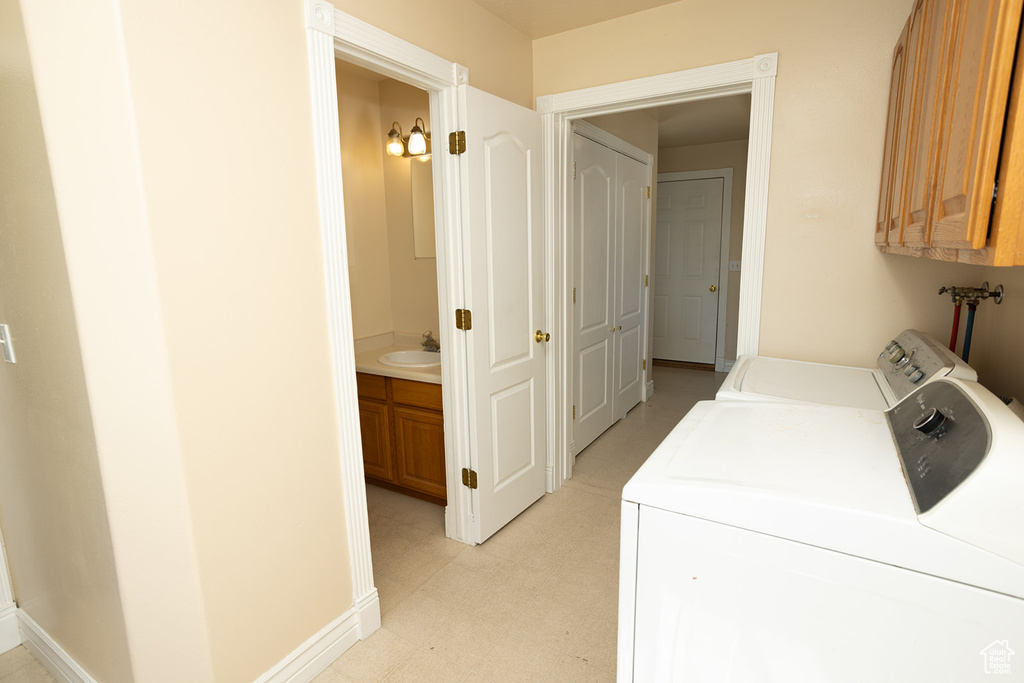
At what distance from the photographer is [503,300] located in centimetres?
245

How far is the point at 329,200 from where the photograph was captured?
5.48 ft

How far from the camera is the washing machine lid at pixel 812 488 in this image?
852 millimetres

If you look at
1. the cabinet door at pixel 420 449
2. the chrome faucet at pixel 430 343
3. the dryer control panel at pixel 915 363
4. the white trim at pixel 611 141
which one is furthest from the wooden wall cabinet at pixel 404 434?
the dryer control panel at pixel 915 363

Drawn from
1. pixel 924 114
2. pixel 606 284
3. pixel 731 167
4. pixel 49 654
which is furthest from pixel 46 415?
pixel 731 167

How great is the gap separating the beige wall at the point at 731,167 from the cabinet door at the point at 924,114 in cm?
422

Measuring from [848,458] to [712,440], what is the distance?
0.28m

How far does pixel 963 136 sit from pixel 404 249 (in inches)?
113

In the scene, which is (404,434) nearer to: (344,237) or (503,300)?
(503,300)

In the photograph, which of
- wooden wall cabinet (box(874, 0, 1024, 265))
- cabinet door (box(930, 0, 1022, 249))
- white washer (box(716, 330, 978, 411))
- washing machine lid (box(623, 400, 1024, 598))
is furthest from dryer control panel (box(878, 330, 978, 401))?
cabinet door (box(930, 0, 1022, 249))

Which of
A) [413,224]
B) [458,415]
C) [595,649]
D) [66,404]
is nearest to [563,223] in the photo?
[413,224]

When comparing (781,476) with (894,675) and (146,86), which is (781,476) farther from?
(146,86)

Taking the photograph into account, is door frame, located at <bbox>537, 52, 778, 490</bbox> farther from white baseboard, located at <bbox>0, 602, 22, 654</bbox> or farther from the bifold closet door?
white baseboard, located at <bbox>0, 602, 22, 654</bbox>

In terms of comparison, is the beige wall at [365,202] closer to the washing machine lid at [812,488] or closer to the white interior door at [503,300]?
the white interior door at [503,300]

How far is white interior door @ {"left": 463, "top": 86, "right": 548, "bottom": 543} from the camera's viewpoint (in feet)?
7.39
